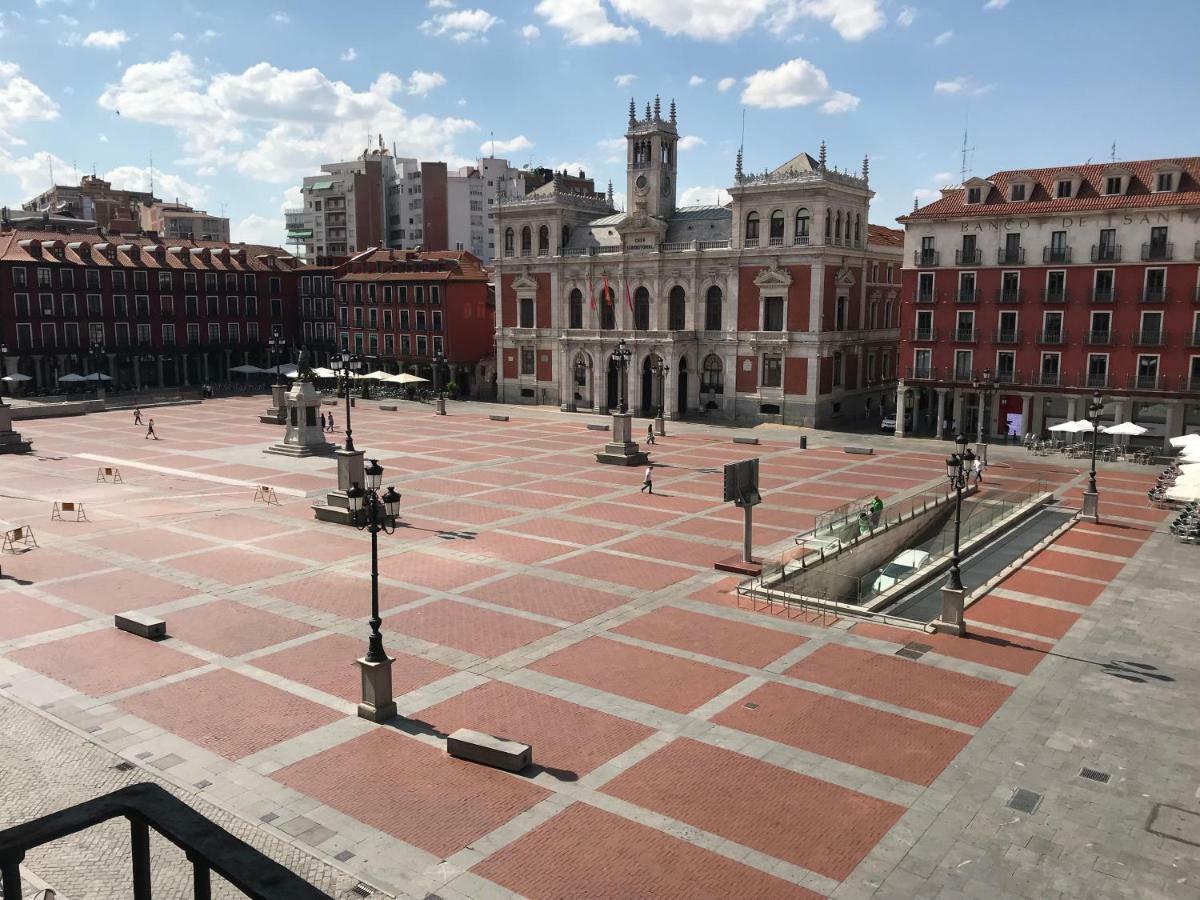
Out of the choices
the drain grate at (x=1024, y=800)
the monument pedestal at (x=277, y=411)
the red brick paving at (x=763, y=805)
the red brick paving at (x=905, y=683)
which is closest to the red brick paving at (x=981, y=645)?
the red brick paving at (x=905, y=683)

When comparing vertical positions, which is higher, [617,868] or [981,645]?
[981,645]

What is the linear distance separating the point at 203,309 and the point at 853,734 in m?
85.7

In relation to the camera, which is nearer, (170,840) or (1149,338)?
(170,840)

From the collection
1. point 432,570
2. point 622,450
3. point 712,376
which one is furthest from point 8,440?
point 712,376

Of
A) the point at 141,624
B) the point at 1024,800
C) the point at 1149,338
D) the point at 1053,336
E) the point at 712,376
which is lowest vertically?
the point at 1024,800

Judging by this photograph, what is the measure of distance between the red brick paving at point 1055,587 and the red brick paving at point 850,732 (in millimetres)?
10462

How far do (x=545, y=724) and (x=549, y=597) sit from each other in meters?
7.78

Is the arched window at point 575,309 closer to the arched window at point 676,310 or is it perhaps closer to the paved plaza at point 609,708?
the arched window at point 676,310

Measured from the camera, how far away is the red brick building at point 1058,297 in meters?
49.3

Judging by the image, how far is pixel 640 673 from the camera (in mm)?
20266

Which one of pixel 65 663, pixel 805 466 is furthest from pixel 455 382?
pixel 65 663

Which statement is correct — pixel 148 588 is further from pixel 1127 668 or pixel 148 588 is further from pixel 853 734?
pixel 1127 668

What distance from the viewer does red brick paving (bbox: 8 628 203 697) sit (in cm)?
1970

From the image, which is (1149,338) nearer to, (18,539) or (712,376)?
(712,376)
